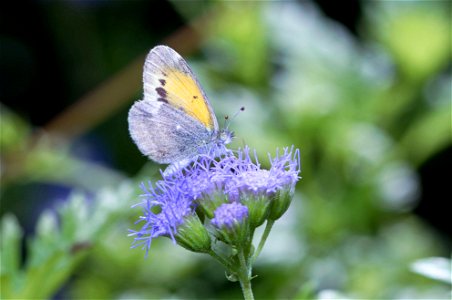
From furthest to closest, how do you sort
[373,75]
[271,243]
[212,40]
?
1. [212,40]
2. [373,75]
3. [271,243]

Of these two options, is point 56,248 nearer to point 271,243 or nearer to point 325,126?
point 271,243

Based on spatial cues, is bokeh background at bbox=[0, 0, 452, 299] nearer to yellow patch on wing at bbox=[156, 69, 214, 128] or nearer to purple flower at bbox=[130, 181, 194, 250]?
yellow patch on wing at bbox=[156, 69, 214, 128]

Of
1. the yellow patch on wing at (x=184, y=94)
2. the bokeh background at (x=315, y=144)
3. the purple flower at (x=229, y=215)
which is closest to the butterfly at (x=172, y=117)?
the yellow patch on wing at (x=184, y=94)

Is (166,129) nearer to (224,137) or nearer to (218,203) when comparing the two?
(224,137)

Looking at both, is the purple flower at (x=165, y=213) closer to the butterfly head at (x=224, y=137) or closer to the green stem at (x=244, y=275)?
the green stem at (x=244, y=275)

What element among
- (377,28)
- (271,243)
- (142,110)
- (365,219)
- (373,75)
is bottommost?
(142,110)

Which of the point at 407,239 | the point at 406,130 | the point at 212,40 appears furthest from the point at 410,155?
the point at 212,40
